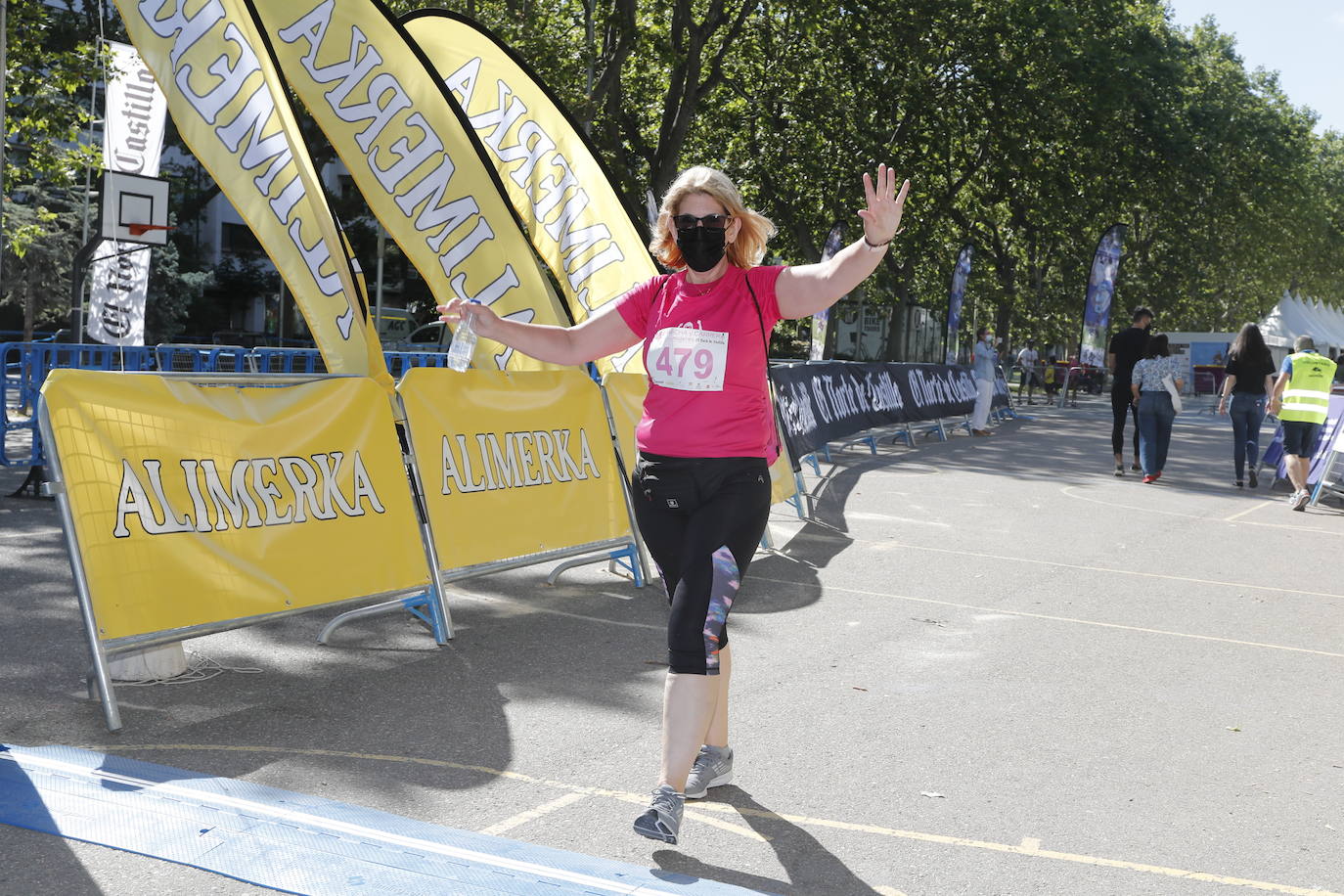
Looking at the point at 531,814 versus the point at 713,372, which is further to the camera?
the point at 531,814

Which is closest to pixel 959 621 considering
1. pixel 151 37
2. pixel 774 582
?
pixel 774 582

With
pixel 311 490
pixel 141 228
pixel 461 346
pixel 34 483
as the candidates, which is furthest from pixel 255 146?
pixel 141 228

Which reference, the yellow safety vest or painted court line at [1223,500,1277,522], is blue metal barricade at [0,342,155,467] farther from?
the yellow safety vest

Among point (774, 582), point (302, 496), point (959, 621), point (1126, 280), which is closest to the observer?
point (302, 496)

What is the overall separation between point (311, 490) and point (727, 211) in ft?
8.79

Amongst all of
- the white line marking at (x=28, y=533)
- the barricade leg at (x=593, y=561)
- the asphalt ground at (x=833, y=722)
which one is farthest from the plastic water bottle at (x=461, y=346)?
the white line marking at (x=28, y=533)

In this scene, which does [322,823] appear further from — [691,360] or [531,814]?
[691,360]

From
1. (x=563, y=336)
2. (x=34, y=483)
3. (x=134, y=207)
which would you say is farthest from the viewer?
(x=134, y=207)

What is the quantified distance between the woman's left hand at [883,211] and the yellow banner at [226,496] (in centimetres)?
305

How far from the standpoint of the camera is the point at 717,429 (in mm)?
4121

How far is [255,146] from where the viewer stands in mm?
6680

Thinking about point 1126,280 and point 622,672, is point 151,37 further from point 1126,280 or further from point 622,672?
point 1126,280

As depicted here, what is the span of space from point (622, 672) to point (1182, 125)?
114 feet

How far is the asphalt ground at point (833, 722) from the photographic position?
400 cm
